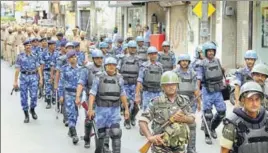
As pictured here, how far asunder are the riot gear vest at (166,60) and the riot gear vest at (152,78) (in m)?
1.98

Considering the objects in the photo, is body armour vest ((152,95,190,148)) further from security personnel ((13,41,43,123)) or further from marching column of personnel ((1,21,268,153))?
security personnel ((13,41,43,123))

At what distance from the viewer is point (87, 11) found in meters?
42.5

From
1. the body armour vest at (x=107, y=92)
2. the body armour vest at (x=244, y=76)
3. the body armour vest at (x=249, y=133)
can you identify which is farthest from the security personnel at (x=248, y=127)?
the body armour vest at (x=244, y=76)

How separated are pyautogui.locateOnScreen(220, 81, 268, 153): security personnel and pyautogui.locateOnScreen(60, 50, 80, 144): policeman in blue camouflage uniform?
581 cm

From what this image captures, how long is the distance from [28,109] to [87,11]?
30307 millimetres

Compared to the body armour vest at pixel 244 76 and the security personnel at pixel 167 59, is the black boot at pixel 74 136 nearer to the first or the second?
the body armour vest at pixel 244 76

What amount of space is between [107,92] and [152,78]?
2.47 metres

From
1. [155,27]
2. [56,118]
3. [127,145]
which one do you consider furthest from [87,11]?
[127,145]

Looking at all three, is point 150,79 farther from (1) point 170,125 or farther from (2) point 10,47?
(2) point 10,47

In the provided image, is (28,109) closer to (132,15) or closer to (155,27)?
(155,27)

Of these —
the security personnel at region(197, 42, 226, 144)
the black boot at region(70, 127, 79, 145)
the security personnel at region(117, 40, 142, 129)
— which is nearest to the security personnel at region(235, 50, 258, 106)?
the security personnel at region(197, 42, 226, 144)

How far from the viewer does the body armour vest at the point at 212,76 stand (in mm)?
9969

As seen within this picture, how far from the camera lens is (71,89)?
1061cm

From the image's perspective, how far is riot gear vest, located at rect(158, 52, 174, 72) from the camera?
13.0 meters
